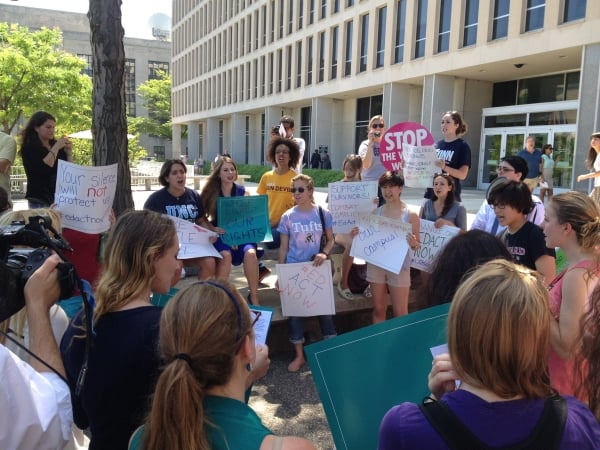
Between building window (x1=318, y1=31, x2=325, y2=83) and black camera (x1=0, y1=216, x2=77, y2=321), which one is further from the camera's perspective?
building window (x1=318, y1=31, x2=325, y2=83)

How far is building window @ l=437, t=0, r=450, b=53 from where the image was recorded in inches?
851

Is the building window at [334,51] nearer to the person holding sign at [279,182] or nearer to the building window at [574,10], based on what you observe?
the building window at [574,10]

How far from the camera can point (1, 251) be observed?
5.28ft

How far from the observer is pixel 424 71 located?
22.7 metres

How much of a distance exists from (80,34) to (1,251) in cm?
6829

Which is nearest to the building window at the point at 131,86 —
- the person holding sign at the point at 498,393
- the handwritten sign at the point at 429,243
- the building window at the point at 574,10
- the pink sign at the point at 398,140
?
the building window at the point at 574,10

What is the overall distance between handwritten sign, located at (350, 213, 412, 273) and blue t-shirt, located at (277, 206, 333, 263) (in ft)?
1.13

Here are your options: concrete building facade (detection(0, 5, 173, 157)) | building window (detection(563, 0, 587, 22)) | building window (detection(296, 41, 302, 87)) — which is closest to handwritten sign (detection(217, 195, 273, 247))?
building window (detection(563, 0, 587, 22))

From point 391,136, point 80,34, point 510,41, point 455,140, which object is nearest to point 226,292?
point 391,136

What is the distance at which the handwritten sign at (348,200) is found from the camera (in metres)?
4.89

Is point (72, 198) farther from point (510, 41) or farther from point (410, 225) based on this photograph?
point (510, 41)

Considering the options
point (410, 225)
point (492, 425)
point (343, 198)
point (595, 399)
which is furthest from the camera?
point (343, 198)

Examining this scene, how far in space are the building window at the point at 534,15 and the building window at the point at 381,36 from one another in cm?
852

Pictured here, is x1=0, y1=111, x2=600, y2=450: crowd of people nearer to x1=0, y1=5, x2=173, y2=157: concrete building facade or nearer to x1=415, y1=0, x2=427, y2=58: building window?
x1=415, y1=0, x2=427, y2=58: building window
